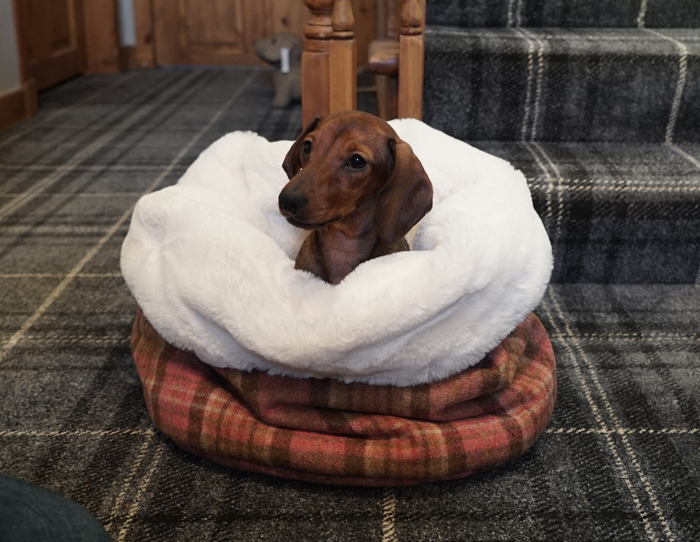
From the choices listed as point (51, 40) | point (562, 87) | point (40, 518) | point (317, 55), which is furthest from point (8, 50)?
point (40, 518)

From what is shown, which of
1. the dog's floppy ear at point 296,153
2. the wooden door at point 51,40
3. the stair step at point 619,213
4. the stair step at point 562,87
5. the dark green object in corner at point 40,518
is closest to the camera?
the dark green object in corner at point 40,518

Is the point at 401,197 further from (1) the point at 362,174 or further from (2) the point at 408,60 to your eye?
(2) the point at 408,60

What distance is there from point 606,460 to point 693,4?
1537 mm

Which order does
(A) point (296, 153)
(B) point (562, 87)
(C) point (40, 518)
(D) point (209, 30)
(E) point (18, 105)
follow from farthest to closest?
(D) point (209, 30)
(E) point (18, 105)
(B) point (562, 87)
(A) point (296, 153)
(C) point (40, 518)

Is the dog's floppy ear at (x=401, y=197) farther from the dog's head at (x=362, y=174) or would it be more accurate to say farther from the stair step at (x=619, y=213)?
the stair step at (x=619, y=213)

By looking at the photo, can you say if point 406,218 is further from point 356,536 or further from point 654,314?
point 654,314

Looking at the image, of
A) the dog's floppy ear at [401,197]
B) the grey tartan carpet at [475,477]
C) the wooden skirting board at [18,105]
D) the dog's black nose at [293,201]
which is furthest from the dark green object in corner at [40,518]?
the wooden skirting board at [18,105]

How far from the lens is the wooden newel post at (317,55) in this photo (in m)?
1.68

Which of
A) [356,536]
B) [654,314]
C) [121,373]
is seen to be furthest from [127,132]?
[356,536]

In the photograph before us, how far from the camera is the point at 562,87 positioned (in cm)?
182

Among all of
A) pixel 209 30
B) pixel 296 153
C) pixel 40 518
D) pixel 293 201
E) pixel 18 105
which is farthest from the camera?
pixel 209 30

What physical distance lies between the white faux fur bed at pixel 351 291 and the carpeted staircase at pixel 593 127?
39cm

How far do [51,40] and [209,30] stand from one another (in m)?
0.95

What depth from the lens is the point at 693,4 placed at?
211cm
